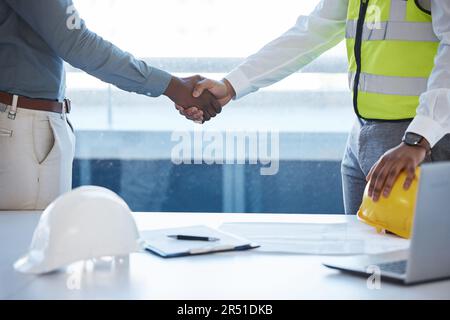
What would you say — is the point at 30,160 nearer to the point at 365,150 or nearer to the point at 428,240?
the point at 365,150

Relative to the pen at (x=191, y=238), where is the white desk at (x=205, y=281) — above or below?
below

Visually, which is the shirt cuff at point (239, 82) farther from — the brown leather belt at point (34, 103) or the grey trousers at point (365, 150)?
the brown leather belt at point (34, 103)

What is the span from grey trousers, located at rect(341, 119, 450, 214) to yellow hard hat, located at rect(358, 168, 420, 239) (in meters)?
0.43

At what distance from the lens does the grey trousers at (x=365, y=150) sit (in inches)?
90.0

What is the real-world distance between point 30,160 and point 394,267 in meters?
1.31

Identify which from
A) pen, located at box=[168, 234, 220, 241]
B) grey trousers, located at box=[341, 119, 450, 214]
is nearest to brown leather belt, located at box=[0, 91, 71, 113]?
pen, located at box=[168, 234, 220, 241]

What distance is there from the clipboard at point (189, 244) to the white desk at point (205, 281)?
0.02 m

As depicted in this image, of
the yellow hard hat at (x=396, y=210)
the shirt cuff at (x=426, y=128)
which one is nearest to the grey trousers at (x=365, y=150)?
the shirt cuff at (x=426, y=128)

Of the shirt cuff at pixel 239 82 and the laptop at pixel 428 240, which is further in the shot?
the shirt cuff at pixel 239 82

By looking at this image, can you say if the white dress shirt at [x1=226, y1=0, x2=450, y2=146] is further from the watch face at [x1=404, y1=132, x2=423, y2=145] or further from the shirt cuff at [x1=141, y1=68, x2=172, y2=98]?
the watch face at [x1=404, y1=132, x2=423, y2=145]

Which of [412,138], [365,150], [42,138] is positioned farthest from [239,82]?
[412,138]

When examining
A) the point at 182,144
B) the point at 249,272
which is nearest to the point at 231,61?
the point at 182,144

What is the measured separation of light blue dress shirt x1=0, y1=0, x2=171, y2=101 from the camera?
2.41 metres

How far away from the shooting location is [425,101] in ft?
6.82
